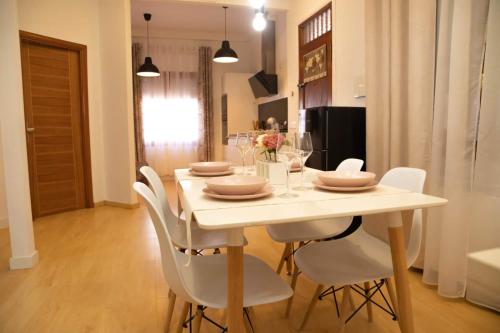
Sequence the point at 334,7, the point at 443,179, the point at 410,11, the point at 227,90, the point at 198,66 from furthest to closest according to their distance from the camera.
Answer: the point at 198,66, the point at 227,90, the point at 334,7, the point at 410,11, the point at 443,179

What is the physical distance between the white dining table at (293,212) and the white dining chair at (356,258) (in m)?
0.15

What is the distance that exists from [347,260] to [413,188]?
437 millimetres

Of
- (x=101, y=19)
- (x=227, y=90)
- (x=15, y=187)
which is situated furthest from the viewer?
(x=227, y=90)

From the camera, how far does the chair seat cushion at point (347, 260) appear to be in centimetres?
138

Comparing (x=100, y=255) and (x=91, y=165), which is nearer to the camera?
(x=100, y=255)

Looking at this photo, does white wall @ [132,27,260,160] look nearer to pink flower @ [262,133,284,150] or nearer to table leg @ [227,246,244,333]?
pink flower @ [262,133,284,150]

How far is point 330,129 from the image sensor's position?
2.94 m

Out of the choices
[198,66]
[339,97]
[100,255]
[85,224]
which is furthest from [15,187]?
[198,66]

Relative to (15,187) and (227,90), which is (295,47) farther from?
(15,187)

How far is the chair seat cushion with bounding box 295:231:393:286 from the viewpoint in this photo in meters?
1.38

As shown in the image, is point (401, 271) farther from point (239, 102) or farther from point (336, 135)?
point (239, 102)

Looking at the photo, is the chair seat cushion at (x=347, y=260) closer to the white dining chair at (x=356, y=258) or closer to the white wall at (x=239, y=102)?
the white dining chair at (x=356, y=258)

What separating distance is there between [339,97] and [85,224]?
3163 millimetres

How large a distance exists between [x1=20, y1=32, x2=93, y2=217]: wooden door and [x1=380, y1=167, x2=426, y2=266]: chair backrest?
12.9ft
